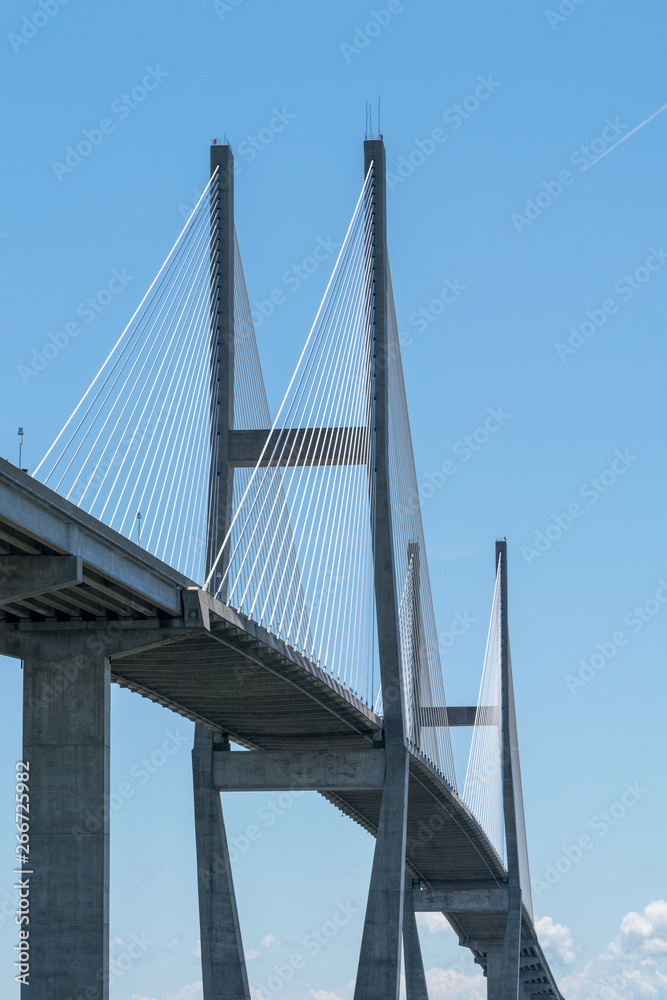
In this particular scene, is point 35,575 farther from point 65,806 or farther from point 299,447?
point 299,447

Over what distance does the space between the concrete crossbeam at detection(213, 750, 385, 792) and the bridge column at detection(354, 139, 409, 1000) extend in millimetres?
830

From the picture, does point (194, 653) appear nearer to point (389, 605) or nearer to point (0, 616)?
point (0, 616)

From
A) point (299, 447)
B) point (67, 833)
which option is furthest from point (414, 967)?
point (67, 833)

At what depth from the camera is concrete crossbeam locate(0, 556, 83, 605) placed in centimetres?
2517

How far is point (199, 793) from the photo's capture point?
43250mm

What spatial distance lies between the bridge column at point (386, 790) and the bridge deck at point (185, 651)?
2.78ft

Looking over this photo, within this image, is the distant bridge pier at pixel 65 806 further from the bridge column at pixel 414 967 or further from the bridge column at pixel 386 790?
the bridge column at pixel 414 967

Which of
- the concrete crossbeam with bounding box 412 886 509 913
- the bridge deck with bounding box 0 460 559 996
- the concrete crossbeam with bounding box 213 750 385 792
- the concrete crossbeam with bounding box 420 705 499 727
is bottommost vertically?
the concrete crossbeam with bounding box 412 886 509 913

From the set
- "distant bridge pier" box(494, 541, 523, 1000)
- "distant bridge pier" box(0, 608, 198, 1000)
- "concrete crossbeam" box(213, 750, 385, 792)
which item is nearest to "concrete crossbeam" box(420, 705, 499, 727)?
"distant bridge pier" box(494, 541, 523, 1000)

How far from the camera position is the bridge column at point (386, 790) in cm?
4178

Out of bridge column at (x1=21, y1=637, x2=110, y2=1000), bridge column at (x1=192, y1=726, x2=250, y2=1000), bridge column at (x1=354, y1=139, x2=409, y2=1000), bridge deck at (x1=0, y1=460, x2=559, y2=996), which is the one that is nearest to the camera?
bridge deck at (x1=0, y1=460, x2=559, y2=996)

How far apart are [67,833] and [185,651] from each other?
6.11 meters

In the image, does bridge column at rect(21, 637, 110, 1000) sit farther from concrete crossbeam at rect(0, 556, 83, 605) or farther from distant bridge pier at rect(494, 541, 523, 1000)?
distant bridge pier at rect(494, 541, 523, 1000)

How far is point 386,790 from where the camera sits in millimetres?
42500
